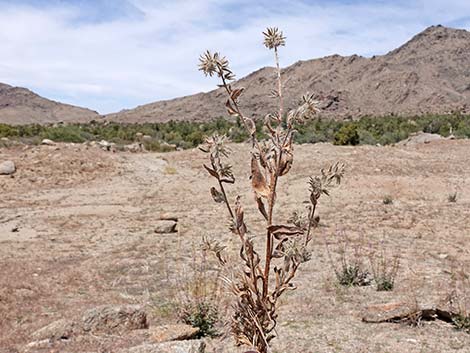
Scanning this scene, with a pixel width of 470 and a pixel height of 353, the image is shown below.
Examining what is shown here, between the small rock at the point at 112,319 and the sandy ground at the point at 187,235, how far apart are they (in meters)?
0.19

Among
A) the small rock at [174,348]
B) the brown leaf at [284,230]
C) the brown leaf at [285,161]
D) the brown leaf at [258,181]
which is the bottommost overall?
the small rock at [174,348]

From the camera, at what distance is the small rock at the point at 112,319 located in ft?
14.6

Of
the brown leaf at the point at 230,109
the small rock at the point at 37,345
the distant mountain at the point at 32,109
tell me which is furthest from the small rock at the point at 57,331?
the distant mountain at the point at 32,109

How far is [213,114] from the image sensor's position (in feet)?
273

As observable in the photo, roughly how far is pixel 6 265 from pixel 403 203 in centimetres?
805

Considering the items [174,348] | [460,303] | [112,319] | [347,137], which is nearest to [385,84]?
[347,137]

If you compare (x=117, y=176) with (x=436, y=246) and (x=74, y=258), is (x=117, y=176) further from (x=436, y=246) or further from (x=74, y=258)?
(x=436, y=246)

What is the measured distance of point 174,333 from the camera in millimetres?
4152

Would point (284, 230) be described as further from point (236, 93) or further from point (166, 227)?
point (166, 227)

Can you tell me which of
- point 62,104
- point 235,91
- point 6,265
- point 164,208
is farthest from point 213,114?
point 235,91

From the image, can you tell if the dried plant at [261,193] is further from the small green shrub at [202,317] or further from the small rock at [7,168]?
the small rock at [7,168]

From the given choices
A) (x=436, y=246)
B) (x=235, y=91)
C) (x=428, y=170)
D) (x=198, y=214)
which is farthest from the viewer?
(x=428, y=170)

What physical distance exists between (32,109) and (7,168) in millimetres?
111363

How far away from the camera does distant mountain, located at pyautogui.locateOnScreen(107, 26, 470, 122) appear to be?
7162cm
